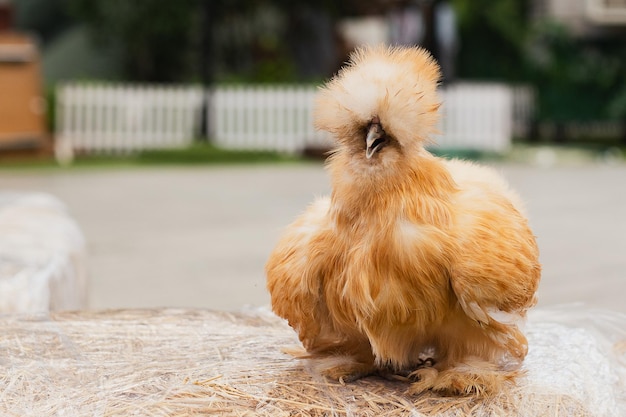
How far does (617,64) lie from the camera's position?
23.1 metres

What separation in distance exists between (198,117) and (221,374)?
16.5 metres

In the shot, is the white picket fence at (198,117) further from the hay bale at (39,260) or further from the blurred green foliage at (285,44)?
the hay bale at (39,260)

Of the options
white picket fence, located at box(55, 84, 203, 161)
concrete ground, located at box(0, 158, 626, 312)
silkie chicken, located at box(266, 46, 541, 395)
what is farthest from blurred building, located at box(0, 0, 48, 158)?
silkie chicken, located at box(266, 46, 541, 395)

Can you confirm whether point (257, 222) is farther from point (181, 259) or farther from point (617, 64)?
point (617, 64)

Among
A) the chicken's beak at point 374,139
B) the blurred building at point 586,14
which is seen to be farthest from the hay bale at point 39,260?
the blurred building at point 586,14

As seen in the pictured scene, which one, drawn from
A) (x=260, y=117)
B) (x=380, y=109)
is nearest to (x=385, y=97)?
(x=380, y=109)

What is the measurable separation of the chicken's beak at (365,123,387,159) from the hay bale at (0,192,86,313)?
2.11 meters

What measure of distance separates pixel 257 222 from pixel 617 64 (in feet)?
53.5

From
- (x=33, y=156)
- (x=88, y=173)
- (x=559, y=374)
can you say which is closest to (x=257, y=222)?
(x=88, y=173)

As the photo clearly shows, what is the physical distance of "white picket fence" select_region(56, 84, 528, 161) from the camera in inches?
712

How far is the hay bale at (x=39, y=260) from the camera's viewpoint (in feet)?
13.1

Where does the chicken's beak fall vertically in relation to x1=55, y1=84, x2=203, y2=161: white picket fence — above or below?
above

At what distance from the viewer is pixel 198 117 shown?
→ 19016 mm

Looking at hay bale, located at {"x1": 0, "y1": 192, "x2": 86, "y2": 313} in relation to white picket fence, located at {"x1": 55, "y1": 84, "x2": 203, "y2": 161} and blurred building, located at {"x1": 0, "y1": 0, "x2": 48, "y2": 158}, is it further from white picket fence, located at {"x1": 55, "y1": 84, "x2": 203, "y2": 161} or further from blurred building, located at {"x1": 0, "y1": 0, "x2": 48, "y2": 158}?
white picket fence, located at {"x1": 55, "y1": 84, "x2": 203, "y2": 161}
